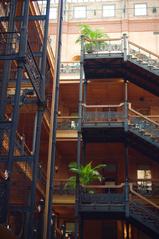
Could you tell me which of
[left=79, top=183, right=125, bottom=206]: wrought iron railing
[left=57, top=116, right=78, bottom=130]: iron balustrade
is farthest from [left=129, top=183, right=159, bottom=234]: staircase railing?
[left=57, top=116, right=78, bottom=130]: iron balustrade

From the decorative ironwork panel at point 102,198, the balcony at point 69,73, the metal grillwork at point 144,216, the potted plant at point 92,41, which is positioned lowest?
the metal grillwork at point 144,216

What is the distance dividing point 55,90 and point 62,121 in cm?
599

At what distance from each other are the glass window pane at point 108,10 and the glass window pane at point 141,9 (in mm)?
1631

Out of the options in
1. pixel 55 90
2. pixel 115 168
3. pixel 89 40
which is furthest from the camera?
pixel 115 168

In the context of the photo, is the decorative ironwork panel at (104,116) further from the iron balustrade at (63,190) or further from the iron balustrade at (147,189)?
the iron balustrade at (63,190)

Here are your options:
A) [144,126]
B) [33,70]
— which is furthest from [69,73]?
[33,70]

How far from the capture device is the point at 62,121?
24672mm

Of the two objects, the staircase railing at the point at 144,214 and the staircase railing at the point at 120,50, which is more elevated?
the staircase railing at the point at 120,50

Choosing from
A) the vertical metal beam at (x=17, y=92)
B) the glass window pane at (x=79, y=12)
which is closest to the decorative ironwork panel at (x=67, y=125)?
the glass window pane at (x=79, y=12)

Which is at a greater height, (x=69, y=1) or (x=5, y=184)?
(x=69, y=1)

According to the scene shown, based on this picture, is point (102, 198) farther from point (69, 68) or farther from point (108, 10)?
point (108, 10)

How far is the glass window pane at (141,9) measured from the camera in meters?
31.2

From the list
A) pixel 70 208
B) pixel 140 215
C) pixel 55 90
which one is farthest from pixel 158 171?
pixel 55 90

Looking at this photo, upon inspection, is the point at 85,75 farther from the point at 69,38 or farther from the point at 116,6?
the point at 116,6
